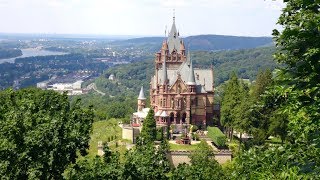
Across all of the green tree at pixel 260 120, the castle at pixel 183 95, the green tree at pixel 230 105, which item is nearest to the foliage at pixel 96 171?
the green tree at pixel 260 120

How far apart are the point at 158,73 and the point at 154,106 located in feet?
15.9

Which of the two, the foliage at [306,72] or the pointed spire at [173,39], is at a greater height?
the foliage at [306,72]

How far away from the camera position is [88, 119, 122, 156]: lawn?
59.8 m

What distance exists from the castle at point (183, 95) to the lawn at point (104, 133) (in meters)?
6.91

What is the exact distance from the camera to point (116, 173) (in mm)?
22781

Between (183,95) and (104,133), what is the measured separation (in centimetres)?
1375

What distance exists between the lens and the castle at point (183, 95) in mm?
62938

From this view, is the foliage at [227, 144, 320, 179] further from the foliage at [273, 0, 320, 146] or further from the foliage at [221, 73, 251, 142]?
the foliage at [221, 73, 251, 142]

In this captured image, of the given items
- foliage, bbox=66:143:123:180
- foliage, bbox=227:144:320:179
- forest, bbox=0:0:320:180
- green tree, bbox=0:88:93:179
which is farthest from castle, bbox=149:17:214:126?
foliage, bbox=227:144:320:179

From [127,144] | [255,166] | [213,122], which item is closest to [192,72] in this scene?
[213,122]

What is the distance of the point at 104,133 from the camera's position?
68062mm

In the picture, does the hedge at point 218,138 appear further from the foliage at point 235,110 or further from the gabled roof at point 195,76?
the gabled roof at point 195,76

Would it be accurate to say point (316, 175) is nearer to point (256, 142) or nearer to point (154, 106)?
point (256, 142)

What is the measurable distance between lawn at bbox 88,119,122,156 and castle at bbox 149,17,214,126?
22.7 feet
